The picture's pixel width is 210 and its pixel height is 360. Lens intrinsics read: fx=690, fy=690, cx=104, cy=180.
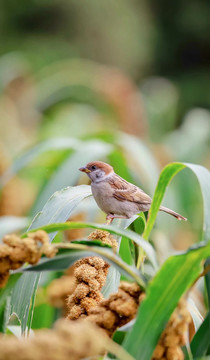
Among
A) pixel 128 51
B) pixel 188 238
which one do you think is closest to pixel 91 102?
pixel 128 51

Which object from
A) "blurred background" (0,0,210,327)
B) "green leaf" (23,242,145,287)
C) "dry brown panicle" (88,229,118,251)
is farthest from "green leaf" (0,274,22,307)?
"blurred background" (0,0,210,327)

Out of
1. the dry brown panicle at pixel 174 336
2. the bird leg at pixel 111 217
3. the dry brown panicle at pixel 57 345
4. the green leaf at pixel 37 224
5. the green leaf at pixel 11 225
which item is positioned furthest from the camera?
the green leaf at pixel 11 225

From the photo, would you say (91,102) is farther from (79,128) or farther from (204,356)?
(204,356)

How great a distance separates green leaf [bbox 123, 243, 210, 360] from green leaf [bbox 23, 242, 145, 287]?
0.14 ft

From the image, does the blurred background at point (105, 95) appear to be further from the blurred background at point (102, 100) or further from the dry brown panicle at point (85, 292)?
the dry brown panicle at point (85, 292)

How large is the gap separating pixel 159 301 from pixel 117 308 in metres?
0.06

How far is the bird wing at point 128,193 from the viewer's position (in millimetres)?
1353

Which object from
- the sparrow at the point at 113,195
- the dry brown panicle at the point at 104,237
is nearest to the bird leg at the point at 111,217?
the sparrow at the point at 113,195

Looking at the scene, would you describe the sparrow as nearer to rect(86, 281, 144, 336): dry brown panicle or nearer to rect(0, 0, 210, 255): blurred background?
rect(86, 281, 144, 336): dry brown panicle

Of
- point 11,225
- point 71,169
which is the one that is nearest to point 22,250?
point 11,225

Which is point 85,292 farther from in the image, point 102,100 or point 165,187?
point 102,100

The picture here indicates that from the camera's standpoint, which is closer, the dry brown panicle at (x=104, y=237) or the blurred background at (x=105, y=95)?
→ the dry brown panicle at (x=104, y=237)

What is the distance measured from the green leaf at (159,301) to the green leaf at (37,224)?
0.26 m

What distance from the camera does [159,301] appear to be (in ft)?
2.87
